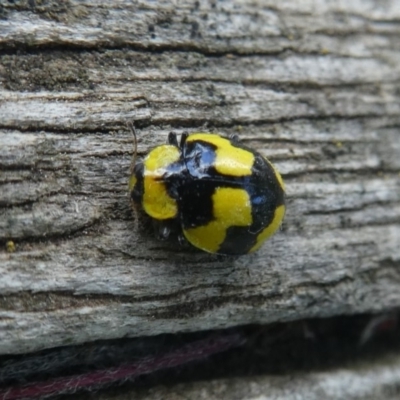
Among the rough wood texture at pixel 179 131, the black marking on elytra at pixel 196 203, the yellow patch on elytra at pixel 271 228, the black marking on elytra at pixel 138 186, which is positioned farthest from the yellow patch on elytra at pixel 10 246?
the yellow patch on elytra at pixel 271 228

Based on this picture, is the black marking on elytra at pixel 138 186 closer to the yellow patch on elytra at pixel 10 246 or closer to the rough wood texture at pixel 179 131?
the rough wood texture at pixel 179 131

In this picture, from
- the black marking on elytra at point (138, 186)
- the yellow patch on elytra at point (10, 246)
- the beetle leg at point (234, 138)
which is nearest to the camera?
the yellow patch on elytra at point (10, 246)

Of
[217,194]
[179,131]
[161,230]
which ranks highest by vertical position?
[179,131]

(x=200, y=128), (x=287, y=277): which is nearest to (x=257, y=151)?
(x=200, y=128)

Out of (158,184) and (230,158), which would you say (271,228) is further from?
(158,184)

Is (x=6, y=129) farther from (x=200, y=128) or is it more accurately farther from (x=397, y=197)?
(x=397, y=197)

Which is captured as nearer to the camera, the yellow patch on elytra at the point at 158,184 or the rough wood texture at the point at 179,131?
the rough wood texture at the point at 179,131

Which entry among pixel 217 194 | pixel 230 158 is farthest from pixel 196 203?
pixel 230 158
